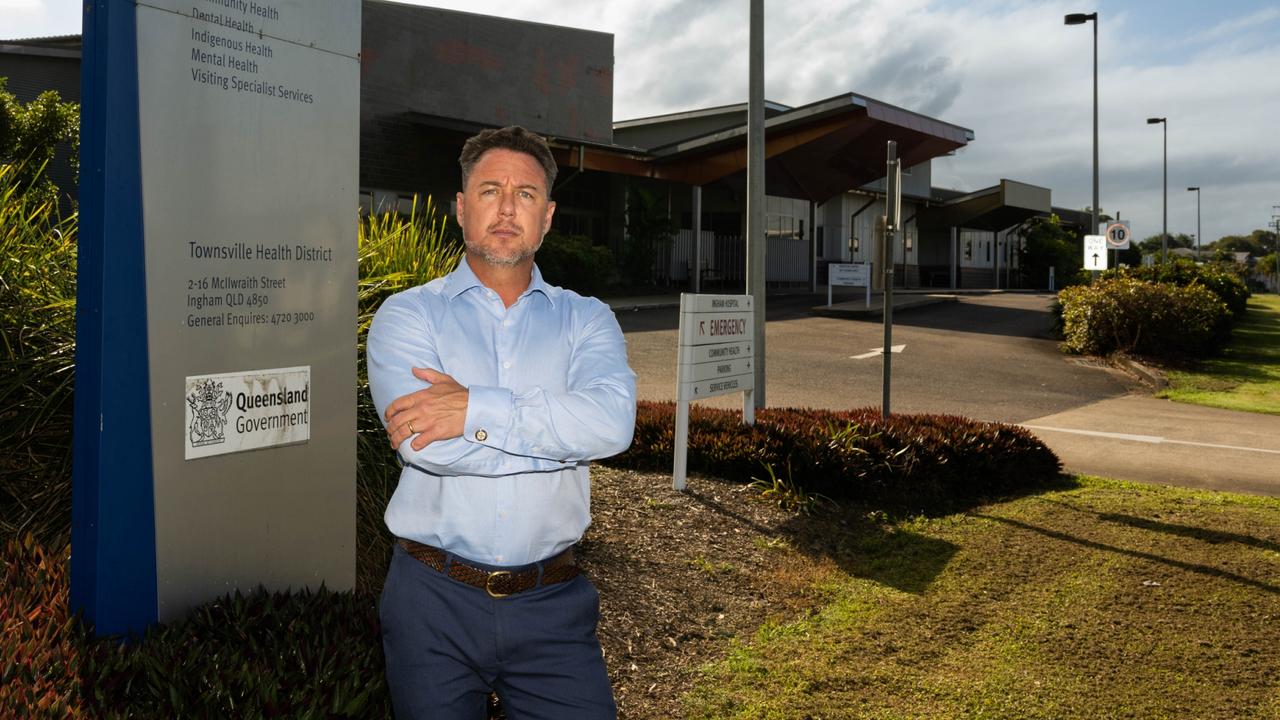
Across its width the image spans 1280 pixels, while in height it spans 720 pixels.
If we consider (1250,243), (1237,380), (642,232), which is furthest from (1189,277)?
(1250,243)

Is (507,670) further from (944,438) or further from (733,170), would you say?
(733,170)

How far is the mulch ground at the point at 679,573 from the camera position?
480 centimetres

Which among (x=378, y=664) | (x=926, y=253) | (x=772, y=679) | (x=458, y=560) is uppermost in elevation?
(x=926, y=253)

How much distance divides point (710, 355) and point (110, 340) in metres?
5.49

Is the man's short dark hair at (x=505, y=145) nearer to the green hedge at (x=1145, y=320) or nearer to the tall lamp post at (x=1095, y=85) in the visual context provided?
the green hedge at (x=1145, y=320)

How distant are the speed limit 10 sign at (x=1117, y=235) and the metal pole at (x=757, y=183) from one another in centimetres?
1898

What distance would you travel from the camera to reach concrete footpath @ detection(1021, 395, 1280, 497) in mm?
9414

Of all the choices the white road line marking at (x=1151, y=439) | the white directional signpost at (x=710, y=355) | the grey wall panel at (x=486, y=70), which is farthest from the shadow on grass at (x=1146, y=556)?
the grey wall panel at (x=486, y=70)

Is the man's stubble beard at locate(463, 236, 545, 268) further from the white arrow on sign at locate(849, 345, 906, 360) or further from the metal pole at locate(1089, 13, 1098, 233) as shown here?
the metal pole at locate(1089, 13, 1098, 233)

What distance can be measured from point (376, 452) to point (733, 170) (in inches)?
965

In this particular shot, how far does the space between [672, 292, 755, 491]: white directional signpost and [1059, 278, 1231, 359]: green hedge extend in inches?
496

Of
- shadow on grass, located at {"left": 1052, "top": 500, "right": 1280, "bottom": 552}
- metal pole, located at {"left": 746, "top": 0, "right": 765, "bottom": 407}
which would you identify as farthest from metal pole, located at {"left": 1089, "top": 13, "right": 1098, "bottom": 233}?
shadow on grass, located at {"left": 1052, "top": 500, "right": 1280, "bottom": 552}

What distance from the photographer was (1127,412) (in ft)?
43.7

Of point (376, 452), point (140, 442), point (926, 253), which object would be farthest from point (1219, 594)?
point (926, 253)
